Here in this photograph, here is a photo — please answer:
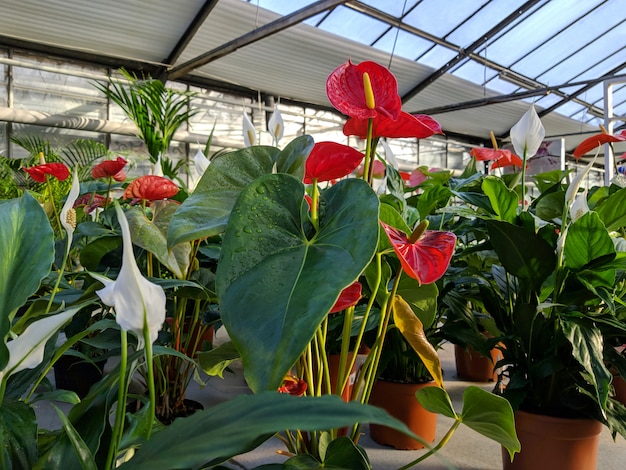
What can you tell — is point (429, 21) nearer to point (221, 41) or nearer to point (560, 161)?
point (221, 41)

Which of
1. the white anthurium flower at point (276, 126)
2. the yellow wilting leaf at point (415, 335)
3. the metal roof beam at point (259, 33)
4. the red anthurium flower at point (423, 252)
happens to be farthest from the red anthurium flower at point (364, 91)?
the metal roof beam at point (259, 33)

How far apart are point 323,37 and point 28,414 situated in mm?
6723

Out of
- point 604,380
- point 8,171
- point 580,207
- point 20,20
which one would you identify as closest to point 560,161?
point 580,207

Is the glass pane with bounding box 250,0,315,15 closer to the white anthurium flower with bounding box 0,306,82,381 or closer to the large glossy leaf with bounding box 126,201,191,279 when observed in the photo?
the large glossy leaf with bounding box 126,201,191,279

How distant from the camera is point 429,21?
22.9 ft

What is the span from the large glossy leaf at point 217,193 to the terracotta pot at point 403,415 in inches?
22.2

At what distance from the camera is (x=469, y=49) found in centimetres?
758

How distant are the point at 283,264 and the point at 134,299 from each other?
11 centimetres

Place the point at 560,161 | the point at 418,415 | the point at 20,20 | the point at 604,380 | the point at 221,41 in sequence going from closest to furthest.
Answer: the point at 604,380 → the point at 418,415 → the point at 560,161 → the point at 20,20 → the point at 221,41

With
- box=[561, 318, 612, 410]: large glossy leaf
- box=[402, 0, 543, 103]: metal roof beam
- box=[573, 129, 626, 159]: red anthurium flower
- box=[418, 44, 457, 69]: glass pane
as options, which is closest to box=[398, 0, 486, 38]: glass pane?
box=[418, 44, 457, 69]: glass pane

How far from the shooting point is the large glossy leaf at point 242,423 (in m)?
0.21

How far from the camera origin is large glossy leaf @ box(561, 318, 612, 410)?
0.68 meters

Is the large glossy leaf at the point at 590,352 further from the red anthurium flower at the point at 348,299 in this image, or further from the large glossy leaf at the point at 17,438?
the large glossy leaf at the point at 17,438

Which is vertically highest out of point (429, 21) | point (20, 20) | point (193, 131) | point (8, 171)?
point (429, 21)
